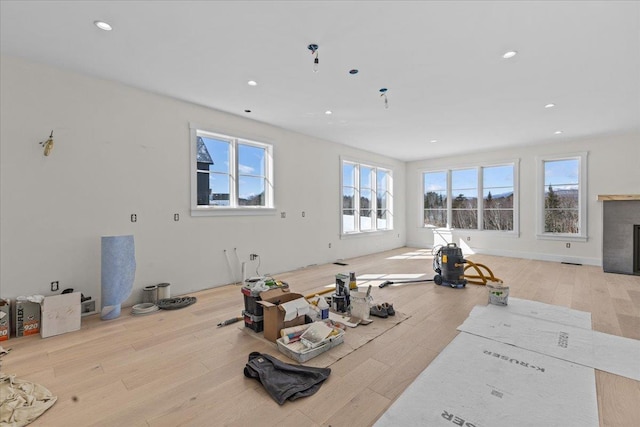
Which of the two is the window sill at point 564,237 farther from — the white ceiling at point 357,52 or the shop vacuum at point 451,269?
the shop vacuum at point 451,269

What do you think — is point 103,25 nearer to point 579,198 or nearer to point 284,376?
point 284,376

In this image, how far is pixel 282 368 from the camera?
209 centimetres

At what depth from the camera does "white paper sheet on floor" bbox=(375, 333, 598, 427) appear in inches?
64.4

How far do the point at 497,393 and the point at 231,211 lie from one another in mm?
4033

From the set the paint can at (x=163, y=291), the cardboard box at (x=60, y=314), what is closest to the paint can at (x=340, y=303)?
the paint can at (x=163, y=291)

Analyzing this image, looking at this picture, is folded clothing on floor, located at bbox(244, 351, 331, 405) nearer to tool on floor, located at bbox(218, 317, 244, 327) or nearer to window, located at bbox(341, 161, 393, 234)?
tool on floor, located at bbox(218, 317, 244, 327)

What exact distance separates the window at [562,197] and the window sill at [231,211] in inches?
254

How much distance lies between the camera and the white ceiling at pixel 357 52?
2227 millimetres

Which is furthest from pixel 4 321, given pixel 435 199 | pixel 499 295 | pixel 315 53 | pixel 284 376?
pixel 435 199

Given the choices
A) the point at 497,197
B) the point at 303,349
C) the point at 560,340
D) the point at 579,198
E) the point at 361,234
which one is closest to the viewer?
the point at 303,349

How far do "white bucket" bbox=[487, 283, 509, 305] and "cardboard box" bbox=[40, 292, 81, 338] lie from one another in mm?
4799

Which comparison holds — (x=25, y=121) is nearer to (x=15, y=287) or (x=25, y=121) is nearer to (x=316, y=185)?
(x=15, y=287)

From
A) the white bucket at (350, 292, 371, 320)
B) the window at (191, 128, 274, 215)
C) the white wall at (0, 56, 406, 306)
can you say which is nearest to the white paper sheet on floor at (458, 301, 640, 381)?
the white bucket at (350, 292, 371, 320)

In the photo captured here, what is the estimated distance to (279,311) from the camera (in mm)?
2588
